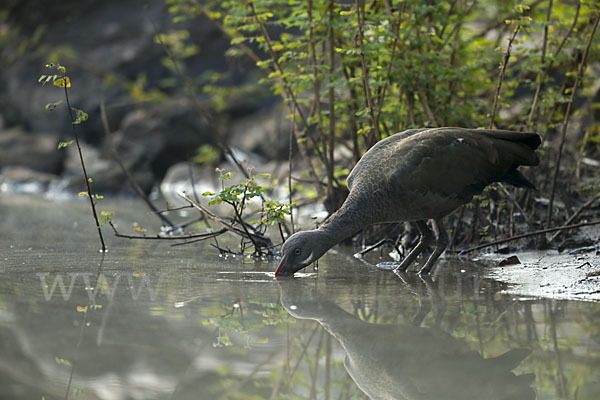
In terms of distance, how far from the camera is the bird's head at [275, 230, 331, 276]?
5605 millimetres

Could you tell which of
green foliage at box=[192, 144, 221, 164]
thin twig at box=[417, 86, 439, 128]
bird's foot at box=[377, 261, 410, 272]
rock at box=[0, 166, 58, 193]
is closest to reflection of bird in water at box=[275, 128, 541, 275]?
bird's foot at box=[377, 261, 410, 272]

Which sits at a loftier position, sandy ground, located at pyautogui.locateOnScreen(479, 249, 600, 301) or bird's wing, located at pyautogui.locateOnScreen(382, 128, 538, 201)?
bird's wing, located at pyautogui.locateOnScreen(382, 128, 538, 201)

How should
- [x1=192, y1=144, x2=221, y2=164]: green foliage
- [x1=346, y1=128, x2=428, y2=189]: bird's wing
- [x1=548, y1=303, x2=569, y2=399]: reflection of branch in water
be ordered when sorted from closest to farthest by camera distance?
1. [x1=548, y1=303, x2=569, y2=399]: reflection of branch in water
2. [x1=346, y1=128, x2=428, y2=189]: bird's wing
3. [x1=192, y1=144, x2=221, y2=164]: green foliage

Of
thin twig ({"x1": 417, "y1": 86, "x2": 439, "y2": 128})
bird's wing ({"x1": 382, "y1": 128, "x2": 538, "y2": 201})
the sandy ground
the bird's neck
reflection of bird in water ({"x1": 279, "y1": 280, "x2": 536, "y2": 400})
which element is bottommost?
reflection of bird in water ({"x1": 279, "y1": 280, "x2": 536, "y2": 400})

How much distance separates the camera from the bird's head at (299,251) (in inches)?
221

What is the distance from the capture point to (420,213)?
5910 mm

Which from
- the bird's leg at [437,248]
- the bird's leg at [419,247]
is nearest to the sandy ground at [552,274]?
the bird's leg at [437,248]

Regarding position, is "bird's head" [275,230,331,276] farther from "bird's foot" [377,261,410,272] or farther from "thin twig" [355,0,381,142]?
"thin twig" [355,0,381,142]

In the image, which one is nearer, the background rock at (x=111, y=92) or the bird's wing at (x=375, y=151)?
the bird's wing at (x=375, y=151)

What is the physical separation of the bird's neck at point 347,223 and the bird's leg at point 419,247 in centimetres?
67

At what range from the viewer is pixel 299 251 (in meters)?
5.64

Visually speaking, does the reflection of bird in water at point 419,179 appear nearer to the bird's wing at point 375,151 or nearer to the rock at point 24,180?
the bird's wing at point 375,151

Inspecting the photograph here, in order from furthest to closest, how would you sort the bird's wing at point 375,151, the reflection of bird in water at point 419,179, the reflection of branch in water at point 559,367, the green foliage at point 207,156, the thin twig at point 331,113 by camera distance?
the green foliage at point 207,156
the thin twig at point 331,113
the bird's wing at point 375,151
the reflection of bird in water at point 419,179
the reflection of branch in water at point 559,367

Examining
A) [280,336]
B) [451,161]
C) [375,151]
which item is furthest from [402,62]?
[280,336]
